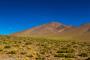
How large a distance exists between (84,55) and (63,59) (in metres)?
3.30

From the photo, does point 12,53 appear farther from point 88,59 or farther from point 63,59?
point 88,59

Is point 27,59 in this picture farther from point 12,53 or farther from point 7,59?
point 12,53

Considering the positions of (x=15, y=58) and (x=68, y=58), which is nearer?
(x=15, y=58)

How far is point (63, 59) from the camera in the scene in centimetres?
1895

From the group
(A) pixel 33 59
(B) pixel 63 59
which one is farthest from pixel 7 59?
(B) pixel 63 59

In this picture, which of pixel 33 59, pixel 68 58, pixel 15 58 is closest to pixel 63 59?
pixel 68 58

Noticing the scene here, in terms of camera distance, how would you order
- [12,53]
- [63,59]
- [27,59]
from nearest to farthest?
[27,59] < [63,59] < [12,53]

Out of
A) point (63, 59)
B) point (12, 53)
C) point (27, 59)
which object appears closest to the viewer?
point (27, 59)

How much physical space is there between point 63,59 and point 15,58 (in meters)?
3.44

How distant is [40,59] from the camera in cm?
1828

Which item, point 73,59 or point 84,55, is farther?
point 84,55

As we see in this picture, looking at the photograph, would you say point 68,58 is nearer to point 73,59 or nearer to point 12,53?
point 73,59

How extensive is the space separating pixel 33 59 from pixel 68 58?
282 centimetres

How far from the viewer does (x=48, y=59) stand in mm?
18734
